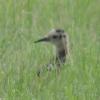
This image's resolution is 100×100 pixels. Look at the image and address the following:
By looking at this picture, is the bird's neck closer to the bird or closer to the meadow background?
the bird

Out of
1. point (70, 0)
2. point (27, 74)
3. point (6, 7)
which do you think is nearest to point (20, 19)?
point (6, 7)

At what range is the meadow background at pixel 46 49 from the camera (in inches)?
353

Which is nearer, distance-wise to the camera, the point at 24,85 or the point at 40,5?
the point at 24,85

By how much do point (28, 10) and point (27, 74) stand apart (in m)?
2.84

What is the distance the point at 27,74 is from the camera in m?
9.37

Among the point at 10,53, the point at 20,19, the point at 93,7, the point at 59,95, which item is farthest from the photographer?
the point at 93,7

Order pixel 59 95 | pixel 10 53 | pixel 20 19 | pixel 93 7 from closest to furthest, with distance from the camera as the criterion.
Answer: pixel 59 95
pixel 10 53
pixel 20 19
pixel 93 7

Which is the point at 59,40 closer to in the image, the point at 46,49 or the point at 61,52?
the point at 61,52

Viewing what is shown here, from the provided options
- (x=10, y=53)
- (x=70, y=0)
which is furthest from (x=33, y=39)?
(x=70, y=0)

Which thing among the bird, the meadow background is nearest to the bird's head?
the bird

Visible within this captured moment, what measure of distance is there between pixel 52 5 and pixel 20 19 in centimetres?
78

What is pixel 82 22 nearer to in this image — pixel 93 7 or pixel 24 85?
pixel 93 7

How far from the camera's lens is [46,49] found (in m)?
10.6

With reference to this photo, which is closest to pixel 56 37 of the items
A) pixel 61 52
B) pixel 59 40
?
pixel 59 40
